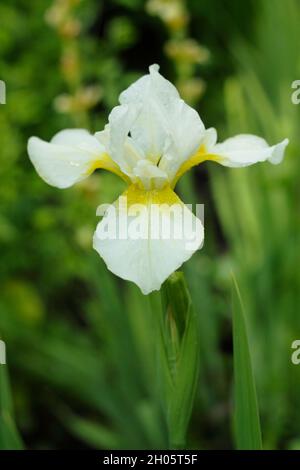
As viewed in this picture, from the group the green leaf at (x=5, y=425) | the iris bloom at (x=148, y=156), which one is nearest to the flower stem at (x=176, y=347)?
the iris bloom at (x=148, y=156)

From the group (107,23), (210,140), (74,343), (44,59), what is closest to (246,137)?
(210,140)

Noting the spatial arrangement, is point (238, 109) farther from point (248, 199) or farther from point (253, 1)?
point (253, 1)

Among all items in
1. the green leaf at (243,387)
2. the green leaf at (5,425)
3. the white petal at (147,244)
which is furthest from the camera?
the green leaf at (5,425)

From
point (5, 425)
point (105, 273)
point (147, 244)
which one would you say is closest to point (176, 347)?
point (147, 244)

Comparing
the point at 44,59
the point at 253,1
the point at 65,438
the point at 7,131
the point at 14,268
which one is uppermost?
the point at 253,1

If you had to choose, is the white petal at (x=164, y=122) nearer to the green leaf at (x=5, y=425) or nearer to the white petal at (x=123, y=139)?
the white petal at (x=123, y=139)

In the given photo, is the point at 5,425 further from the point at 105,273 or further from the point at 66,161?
the point at 105,273

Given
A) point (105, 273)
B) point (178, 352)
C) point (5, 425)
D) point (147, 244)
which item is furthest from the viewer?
point (105, 273)
